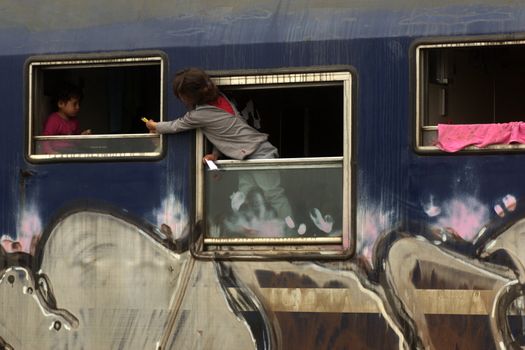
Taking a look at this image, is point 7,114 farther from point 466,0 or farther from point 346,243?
point 466,0

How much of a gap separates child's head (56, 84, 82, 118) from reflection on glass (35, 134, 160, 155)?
0.77 ft

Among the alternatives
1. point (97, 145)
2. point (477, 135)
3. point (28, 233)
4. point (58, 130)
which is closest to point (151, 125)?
point (97, 145)

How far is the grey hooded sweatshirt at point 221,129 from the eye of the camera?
23.8 feet

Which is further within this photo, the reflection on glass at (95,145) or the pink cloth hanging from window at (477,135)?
the reflection on glass at (95,145)

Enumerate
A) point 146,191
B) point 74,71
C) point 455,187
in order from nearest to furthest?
point 455,187, point 146,191, point 74,71

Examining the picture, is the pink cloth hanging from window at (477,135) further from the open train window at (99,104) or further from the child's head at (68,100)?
the child's head at (68,100)

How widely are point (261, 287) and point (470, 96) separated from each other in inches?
65.8

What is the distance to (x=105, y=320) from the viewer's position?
7430mm

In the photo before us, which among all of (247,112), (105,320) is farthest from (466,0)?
(105,320)

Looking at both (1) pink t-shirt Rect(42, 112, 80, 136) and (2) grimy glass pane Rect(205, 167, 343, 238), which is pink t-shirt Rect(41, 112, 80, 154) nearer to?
(1) pink t-shirt Rect(42, 112, 80, 136)

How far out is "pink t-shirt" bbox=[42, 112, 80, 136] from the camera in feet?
25.4

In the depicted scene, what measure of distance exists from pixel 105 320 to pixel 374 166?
1.79m

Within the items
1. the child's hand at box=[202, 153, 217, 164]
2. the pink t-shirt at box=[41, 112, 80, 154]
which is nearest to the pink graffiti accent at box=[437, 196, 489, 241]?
the child's hand at box=[202, 153, 217, 164]

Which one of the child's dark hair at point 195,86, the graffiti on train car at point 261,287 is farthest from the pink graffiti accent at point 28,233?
the child's dark hair at point 195,86
